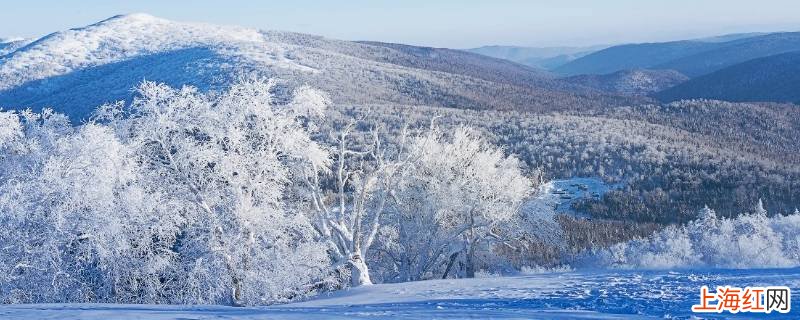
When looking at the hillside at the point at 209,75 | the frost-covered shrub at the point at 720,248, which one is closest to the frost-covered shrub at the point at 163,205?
the frost-covered shrub at the point at 720,248

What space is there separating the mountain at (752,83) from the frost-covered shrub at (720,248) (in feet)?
418

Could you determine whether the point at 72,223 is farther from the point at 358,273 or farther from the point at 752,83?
the point at 752,83

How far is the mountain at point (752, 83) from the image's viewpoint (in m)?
144

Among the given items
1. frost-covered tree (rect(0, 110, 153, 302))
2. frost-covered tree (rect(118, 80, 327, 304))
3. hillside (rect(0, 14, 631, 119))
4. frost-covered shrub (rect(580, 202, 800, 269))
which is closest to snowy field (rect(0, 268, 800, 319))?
frost-covered tree (rect(0, 110, 153, 302))

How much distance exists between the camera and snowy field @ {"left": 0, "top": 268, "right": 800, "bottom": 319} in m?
9.47

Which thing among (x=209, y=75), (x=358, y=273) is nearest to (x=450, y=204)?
(x=358, y=273)

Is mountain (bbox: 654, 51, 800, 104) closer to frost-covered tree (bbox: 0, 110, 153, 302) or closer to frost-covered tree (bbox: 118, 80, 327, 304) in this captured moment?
frost-covered tree (bbox: 118, 80, 327, 304)

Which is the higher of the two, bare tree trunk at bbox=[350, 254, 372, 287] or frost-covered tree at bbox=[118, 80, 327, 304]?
frost-covered tree at bbox=[118, 80, 327, 304]

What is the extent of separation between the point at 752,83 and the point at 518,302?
17218 centimetres

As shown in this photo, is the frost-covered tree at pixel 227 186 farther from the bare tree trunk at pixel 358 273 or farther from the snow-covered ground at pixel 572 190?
the snow-covered ground at pixel 572 190

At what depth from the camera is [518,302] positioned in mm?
10484

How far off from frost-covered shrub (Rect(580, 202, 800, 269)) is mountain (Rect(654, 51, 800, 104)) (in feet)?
418

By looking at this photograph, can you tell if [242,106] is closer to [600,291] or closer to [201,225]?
[201,225]

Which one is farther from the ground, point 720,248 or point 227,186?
point 227,186
